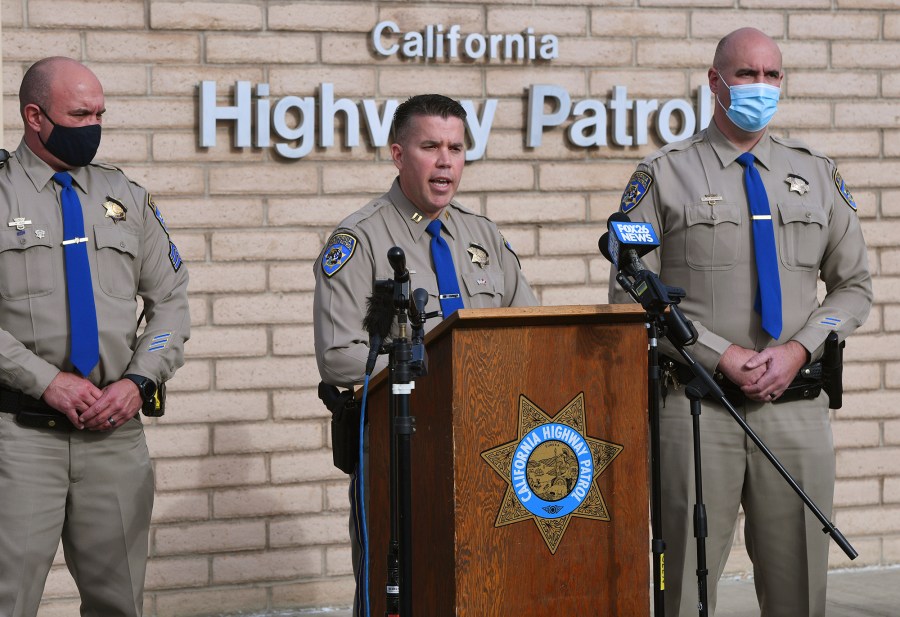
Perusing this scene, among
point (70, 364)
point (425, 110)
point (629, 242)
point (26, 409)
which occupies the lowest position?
point (26, 409)

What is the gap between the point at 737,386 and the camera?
14.6 ft

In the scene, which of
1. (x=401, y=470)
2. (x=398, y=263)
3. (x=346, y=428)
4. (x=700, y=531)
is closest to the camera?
(x=401, y=470)

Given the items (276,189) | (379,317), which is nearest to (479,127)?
(276,189)

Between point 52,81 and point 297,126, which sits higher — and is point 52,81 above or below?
below

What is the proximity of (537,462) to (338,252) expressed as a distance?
134 cm

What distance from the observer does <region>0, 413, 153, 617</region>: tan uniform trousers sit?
13.9 feet

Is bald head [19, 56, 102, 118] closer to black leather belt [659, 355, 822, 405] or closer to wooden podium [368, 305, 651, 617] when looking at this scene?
wooden podium [368, 305, 651, 617]

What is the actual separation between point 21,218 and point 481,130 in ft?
8.85

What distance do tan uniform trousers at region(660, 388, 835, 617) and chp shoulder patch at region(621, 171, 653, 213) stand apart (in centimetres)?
68

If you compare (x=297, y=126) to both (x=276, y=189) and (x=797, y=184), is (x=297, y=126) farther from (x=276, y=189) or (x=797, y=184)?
(x=797, y=184)

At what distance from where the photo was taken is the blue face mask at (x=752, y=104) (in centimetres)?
456

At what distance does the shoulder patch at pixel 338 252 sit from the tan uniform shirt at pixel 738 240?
0.94 metres

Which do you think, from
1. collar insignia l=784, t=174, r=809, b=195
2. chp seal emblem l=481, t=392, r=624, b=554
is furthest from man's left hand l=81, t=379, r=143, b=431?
collar insignia l=784, t=174, r=809, b=195

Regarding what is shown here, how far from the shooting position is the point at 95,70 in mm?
6031
